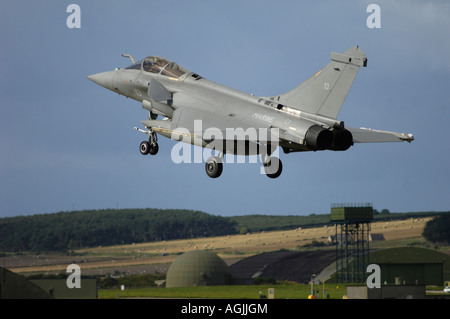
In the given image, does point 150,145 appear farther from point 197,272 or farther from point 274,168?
point 197,272

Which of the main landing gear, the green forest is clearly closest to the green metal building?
the green forest

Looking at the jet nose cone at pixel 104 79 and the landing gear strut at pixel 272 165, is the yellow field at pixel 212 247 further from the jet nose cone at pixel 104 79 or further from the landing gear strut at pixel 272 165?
the landing gear strut at pixel 272 165

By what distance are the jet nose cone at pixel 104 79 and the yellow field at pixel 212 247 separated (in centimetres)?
4853

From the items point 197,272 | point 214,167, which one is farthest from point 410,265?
point 214,167

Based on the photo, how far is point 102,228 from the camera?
116250 millimetres

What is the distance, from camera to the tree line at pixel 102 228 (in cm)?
8850

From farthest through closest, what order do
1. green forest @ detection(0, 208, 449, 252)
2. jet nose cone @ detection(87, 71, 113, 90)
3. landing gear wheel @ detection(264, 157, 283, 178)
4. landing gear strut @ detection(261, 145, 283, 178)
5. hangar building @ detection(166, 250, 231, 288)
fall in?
hangar building @ detection(166, 250, 231, 288) → green forest @ detection(0, 208, 449, 252) → jet nose cone @ detection(87, 71, 113, 90) → landing gear wheel @ detection(264, 157, 283, 178) → landing gear strut @ detection(261, 145, 283, 178)

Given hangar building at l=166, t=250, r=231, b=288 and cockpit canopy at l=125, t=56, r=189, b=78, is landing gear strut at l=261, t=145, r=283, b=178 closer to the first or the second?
cockpit canopy at l=125, t=56, r=189, b=78

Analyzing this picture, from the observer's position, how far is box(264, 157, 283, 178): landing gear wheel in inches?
1248

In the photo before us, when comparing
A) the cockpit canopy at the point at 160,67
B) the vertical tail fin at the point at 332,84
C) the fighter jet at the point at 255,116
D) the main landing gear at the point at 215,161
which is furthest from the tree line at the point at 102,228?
the vertical tail fin at the point at 332,84
